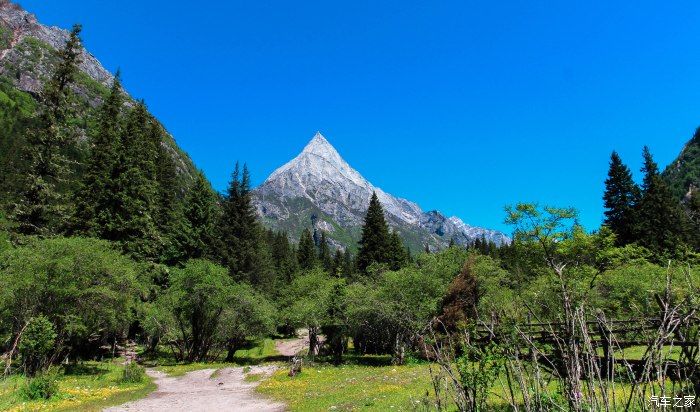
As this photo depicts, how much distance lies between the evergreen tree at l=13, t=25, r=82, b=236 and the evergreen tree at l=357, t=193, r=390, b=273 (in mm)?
47751

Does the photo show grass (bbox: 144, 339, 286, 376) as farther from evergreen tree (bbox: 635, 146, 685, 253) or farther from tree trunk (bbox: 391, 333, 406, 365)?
evergreen tree (bbox: 635, 146, 685, 253)

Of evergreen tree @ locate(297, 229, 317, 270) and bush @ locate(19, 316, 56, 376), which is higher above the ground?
evergreen tree @ locate(297, 229, 317, 270)

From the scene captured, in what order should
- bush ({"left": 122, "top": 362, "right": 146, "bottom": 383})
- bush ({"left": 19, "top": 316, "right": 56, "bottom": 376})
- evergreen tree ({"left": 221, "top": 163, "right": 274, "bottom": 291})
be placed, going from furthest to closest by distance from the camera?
evergreen tree ({"left": 221, "top": 163, "right": 274, "bottom": 291}), bush ({"left": 122, "top": 362, "right": 146, "bottom": 383}), bush ({"left": 19, "top": 316, "right": 56, "bottom": 376})

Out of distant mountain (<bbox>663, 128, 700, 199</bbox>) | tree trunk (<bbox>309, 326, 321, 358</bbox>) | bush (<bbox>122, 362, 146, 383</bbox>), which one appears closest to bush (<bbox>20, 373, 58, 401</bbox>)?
bush (<bbox>122, 362, 146, 383</bbox>)

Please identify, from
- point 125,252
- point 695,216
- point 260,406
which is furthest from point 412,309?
point 695,216

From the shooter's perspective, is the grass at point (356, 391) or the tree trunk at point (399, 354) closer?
the grass at point (356, 391)

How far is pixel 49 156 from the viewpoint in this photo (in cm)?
3469

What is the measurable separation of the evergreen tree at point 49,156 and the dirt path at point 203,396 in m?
16.6

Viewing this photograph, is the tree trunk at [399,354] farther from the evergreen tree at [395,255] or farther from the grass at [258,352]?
the evergreen tree at [395,255]

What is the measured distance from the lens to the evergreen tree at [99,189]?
127 feet

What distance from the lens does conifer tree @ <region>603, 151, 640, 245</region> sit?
55688mm

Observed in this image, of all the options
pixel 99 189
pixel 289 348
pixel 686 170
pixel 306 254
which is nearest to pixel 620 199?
pixel 289 348

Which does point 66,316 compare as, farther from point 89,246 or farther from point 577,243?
point 577,243

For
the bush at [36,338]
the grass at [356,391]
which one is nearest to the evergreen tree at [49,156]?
the bush at [36,338]
